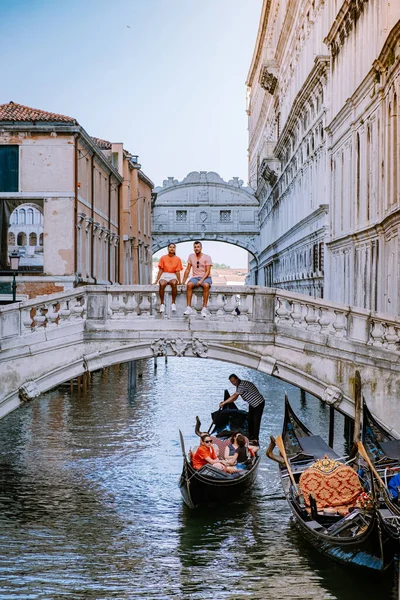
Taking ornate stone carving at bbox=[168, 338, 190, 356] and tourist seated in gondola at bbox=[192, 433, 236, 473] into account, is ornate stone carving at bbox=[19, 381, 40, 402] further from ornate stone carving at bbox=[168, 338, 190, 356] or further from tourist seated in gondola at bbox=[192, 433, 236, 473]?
tourist seated in gondola at bbox=[192, 433, 236, 473]

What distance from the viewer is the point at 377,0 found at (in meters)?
18.5

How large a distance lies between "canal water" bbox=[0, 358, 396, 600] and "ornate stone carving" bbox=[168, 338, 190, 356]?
2267 millimetres

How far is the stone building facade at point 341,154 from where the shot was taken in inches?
679

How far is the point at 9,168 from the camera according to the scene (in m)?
26.3

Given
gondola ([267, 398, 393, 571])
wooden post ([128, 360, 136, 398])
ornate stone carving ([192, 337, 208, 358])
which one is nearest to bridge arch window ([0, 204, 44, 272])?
wooden post ([128, 360, 136, 398])

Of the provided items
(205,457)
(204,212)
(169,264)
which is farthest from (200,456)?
(204,212)

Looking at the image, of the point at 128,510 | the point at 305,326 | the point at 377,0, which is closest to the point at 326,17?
the point at 377,0

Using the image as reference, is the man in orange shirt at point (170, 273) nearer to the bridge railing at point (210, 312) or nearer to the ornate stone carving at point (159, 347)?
the bridge railing at point (210, 312)

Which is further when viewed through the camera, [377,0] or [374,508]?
[377,0]

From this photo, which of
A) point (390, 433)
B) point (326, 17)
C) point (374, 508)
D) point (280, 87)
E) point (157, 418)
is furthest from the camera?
point (280, 87)

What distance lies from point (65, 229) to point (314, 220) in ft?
21.8

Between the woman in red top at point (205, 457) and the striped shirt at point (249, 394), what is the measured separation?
2.00 m

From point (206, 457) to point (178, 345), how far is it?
1694 millimetres

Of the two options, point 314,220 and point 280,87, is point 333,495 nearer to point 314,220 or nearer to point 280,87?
point 314,220
